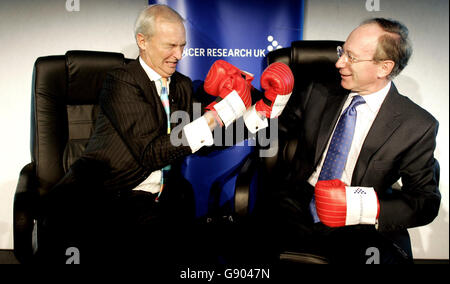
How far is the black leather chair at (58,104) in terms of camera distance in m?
1.83

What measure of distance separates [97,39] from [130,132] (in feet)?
3.90

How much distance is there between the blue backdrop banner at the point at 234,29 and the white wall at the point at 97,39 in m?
0.38

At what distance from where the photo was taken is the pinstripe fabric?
1.69 m

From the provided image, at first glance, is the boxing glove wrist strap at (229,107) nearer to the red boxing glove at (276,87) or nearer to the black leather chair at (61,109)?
the red boxing glove at (276,87)

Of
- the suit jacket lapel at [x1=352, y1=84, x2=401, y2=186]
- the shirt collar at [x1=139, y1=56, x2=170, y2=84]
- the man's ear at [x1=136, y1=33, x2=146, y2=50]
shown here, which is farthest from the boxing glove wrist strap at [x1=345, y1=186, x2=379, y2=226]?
Answer: the man's ear at [x1=136, y1=33, x2=146, y2=50]

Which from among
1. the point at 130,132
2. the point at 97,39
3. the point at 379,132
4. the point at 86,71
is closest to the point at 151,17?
the point at 86,71

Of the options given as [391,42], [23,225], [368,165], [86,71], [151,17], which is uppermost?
[151,17]

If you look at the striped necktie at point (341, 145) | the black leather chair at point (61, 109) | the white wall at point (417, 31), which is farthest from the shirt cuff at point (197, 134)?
the white wall at point (417, 31)

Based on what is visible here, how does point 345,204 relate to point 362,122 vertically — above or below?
below

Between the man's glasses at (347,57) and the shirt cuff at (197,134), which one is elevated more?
the man's glasses at (347,57)

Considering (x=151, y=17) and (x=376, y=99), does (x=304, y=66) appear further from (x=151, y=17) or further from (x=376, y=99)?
(x=151, y=17)

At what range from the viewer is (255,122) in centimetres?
195
